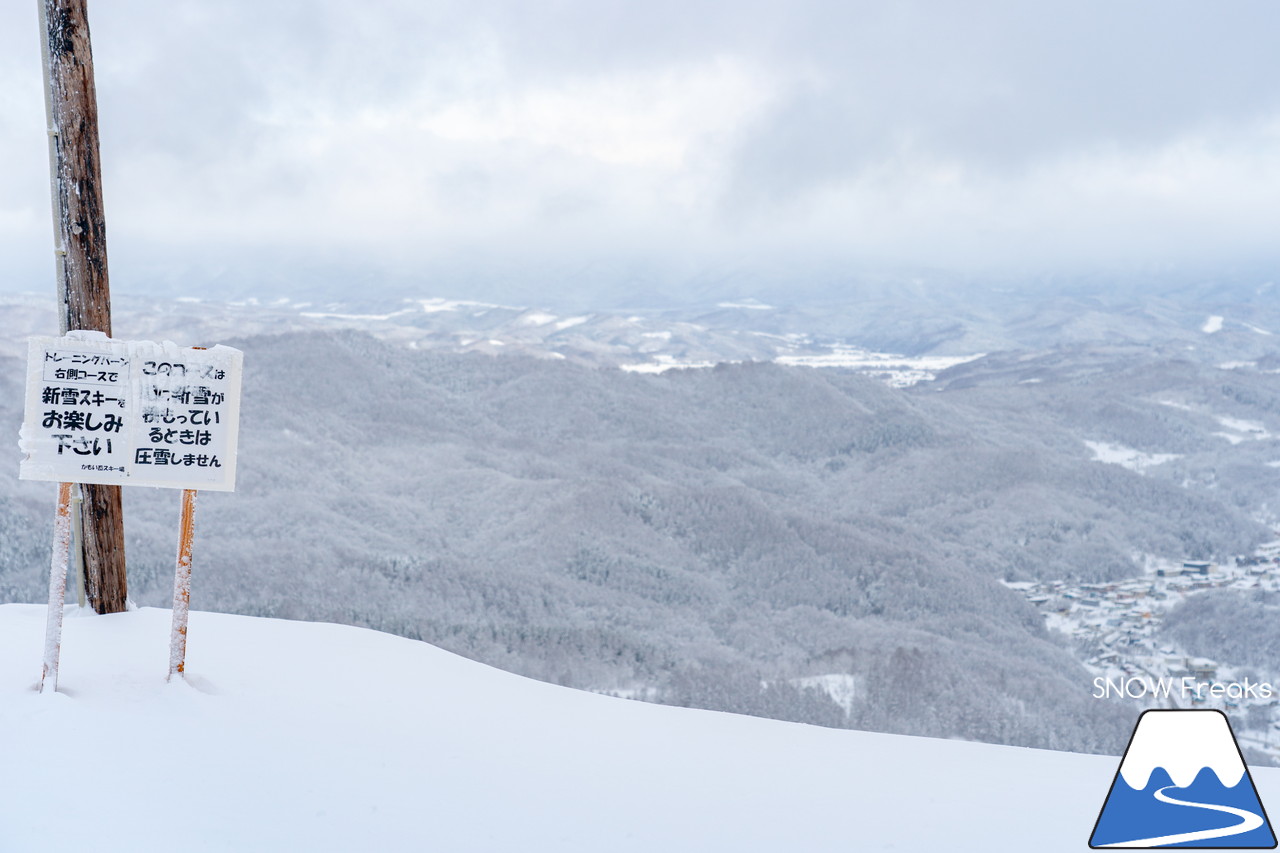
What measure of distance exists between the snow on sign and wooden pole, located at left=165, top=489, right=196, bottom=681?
126 mm

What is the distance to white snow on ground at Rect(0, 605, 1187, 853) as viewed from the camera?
2.89 meters

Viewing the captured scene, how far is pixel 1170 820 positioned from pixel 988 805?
717 millimetres

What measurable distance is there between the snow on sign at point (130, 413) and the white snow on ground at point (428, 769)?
3.23 ft

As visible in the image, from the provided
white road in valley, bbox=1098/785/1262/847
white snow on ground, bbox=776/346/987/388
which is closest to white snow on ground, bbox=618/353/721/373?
white snow on ground, bbox=776/346/987/388

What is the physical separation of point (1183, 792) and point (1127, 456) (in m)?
39.5

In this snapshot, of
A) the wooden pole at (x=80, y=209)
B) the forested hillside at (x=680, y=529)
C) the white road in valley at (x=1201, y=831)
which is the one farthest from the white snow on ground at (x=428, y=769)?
the forested hillside at (x=680, y=529)

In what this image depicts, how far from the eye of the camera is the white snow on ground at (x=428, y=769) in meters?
2.89

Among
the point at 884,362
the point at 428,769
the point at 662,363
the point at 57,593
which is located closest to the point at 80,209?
the point at 57,593

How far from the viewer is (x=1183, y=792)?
11.4 feet

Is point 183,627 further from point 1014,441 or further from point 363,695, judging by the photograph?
point 1014,441

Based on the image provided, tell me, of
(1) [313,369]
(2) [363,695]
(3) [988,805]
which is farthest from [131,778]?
(1) [313,369]

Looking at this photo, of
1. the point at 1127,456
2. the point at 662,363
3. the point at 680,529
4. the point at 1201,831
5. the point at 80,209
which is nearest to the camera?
the point at 1201,831

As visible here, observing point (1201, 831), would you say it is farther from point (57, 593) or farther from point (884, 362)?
point (884, 362)

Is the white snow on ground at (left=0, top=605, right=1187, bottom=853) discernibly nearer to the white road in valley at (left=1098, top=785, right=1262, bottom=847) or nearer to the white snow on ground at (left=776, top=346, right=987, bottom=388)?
the white road in valley at (left=1098, top=785, right=1262, bottom=847)
